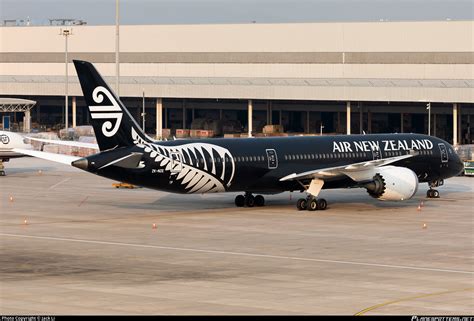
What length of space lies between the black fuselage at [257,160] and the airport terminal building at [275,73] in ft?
168

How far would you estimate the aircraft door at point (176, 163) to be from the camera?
55312 millimetres

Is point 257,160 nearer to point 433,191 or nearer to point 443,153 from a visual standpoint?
point 443,153

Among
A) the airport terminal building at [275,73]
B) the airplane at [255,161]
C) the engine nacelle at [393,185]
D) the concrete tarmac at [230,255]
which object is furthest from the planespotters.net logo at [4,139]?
the airport terminal building at [275,73]

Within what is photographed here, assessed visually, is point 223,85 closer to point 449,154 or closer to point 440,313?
point 449,154

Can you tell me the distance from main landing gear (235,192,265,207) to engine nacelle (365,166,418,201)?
6270mm

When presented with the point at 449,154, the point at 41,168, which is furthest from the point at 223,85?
the point at 449,154

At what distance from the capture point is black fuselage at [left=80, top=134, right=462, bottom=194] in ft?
180

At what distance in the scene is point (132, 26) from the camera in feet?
460

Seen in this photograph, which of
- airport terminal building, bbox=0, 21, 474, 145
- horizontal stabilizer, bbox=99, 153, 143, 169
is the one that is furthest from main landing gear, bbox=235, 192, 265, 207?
airport terminal building, bbox=0, 21, 474, 145

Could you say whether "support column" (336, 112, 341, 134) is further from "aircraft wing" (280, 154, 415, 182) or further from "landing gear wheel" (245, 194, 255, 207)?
"aircraft wing" (280, 154, 415, 182)

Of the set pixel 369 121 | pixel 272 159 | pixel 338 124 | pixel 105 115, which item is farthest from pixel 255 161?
pixel 338 124

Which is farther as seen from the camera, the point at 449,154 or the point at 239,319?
the point at 449,154

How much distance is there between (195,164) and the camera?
5606 cm

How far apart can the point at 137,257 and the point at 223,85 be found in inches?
3539
